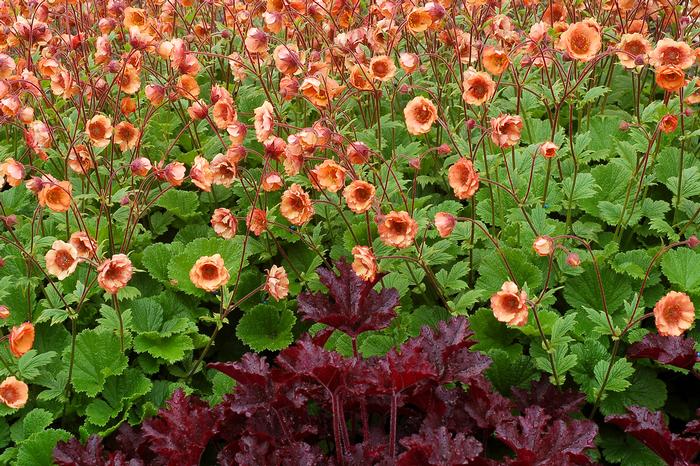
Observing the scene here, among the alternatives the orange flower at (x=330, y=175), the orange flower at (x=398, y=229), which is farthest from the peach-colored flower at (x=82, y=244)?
the orange flower at (x=398, y=229)

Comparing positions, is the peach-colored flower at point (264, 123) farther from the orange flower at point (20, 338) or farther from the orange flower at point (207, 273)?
the orange flower at point (20, 338)

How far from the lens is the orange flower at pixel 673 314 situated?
1699 millimetres

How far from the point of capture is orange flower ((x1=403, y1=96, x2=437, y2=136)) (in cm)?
217

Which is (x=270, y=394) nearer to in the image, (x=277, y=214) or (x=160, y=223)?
(x=277, y=214)

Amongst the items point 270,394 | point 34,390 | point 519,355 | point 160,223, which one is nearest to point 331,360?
point 270,394

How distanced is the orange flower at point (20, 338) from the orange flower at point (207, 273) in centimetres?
41

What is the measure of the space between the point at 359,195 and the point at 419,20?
77 centimetres

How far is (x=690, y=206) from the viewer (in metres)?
2.47

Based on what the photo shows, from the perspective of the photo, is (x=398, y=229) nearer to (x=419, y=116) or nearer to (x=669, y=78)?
(x=419, y=116)

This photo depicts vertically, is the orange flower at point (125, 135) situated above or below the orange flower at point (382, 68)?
below

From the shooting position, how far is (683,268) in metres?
2.26

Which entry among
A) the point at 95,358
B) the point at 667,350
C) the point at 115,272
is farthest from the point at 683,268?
the point at 95,358

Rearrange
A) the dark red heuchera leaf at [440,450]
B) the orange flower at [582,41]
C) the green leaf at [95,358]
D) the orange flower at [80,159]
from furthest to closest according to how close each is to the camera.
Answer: the orange flower at [80,159] < the orange flower at [582,41] < the green leaf at [95,358] < the dark red heuchera leaf at [440,450]

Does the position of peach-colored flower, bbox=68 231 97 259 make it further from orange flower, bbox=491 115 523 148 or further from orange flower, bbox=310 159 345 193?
orange flower, bbox=491 115 523 148
